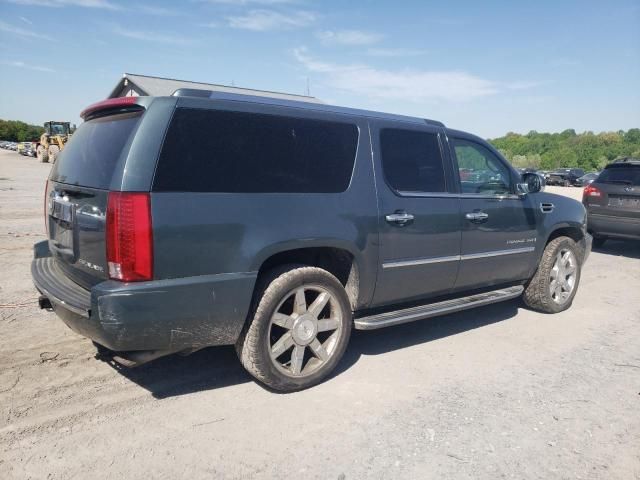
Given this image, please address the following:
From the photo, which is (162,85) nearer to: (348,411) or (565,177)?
(348,411)

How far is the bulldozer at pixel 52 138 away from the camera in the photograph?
36.2 meters

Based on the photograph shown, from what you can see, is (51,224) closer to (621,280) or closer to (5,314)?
(5,314)

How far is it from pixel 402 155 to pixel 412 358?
5.41 ft

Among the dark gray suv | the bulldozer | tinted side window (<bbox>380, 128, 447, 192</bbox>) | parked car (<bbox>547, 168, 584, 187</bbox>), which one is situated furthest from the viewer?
parked car (<bbox>547, 168, 584, 187</bbox>)

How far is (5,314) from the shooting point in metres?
4.53

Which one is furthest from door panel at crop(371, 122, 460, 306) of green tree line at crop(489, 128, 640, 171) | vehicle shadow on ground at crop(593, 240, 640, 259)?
green tree line at crop(489, 128, 640, 171)

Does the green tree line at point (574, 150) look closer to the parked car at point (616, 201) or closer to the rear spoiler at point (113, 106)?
the parked car at point (616, 201)

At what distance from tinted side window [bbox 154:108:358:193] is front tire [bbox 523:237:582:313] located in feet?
9.24

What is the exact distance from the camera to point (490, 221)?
4.55m

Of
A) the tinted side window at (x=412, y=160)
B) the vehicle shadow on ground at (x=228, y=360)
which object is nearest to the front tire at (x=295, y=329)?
the vehicle shadow on ground at (x=228, y=360)

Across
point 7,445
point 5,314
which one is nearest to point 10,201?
point 5,314

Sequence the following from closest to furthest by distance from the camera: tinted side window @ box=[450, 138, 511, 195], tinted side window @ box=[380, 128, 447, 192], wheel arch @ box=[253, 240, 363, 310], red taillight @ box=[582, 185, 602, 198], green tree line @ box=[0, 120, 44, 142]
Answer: wheel arch @ box=[253, 240, 363, 310], tinted side window @ box=[380, 128, 447, 192], tinted side window @ box=[450, 138, 511, 195], red taillight @ box=[582, 185, 602, 198], green tree line @ box=[0, 120, 44, 142]

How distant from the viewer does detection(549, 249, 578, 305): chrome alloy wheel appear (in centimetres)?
541

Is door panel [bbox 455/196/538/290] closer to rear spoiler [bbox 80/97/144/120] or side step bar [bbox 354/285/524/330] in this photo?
side step bar [bbox 354/285/524/330]
